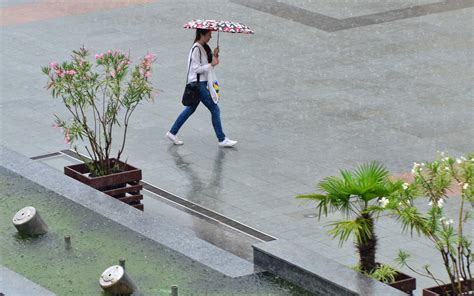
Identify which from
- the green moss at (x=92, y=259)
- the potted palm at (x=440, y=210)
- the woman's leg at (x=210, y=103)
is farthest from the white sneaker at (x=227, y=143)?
the potted palm at (x=440, y=210)

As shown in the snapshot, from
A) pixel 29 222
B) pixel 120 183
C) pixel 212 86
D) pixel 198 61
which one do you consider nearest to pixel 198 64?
pixel 198 61

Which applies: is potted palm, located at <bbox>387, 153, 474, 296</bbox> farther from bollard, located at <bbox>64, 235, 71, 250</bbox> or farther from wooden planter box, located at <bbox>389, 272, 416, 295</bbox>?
bollard, located at <bbox>64, 235, 71, 250</bbox>

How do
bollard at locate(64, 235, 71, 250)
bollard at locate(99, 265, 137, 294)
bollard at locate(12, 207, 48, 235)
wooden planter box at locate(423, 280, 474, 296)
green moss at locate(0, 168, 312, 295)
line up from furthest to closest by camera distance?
bollard at locate(12, 207, 48, 235) → bollard at locate(64, 235, 71, 250) → green moss at locate(0, 168, 312, 295) → bollard at locate(99, 265, 137, 294) → wooden planter box at locate(423, 280, 474, 296)

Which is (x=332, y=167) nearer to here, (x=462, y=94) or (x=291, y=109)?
(x=291, y=109)

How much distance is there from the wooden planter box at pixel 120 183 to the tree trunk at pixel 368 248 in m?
3.83

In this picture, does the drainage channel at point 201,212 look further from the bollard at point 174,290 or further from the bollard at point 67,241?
the bollard at point 174,290

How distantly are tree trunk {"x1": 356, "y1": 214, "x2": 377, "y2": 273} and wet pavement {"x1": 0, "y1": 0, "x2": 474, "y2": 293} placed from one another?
62.7 inches

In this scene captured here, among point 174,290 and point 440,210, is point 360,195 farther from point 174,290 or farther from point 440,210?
point 174,290

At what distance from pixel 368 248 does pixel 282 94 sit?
906 cm

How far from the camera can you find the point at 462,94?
20.2 m

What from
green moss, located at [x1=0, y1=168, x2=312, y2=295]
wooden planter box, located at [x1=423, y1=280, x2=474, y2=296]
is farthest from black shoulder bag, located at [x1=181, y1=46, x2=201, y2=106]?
wooden planter box, located at [x1=423, y1=280, x2=474, y2=296]

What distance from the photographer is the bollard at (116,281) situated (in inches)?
454

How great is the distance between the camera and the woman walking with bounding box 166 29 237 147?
17.3 metres

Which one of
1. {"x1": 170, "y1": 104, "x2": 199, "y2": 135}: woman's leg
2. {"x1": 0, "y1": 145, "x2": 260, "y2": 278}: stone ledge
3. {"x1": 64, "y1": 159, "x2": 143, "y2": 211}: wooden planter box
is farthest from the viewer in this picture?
{"x1": 170, "y1": 104, "x2": 199, "y2": 135}: woman's leg
